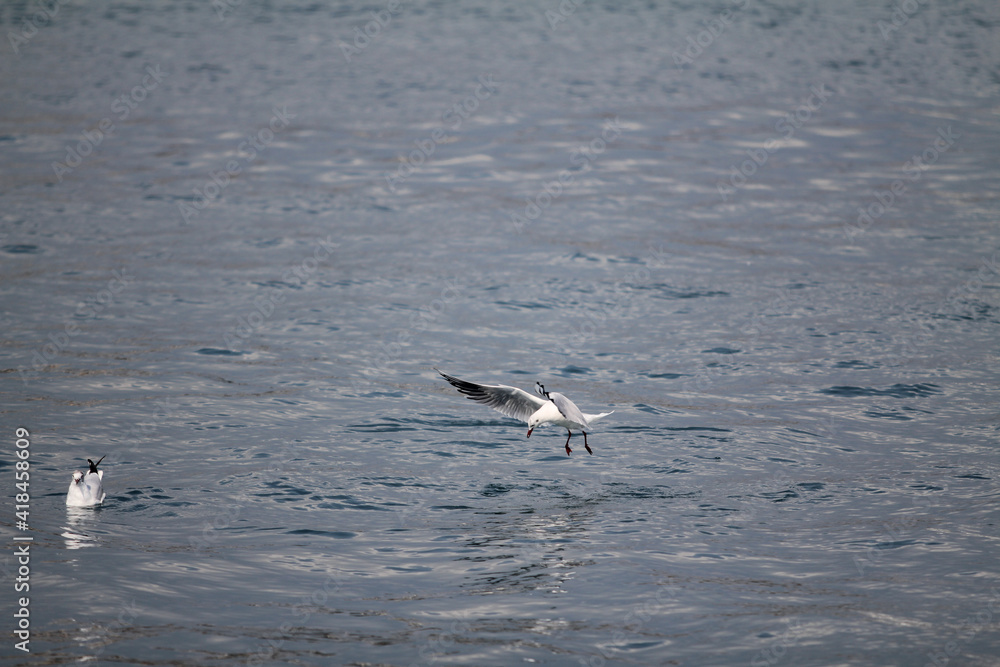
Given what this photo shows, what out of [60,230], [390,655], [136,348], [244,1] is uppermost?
[244,1]

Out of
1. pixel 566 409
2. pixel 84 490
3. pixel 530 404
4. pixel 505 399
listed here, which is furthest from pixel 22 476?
pixel 566 409

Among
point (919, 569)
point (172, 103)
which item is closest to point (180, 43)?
point (172, 103)

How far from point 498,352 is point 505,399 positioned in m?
4.42

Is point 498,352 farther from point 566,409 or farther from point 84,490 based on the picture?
point 84,490

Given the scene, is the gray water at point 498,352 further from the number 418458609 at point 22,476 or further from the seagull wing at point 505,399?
the seagull wing at point 505,399

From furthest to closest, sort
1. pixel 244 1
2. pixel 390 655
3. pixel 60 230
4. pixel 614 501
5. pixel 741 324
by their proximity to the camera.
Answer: pixel 244 1, pixel 60 230, pixel 741 324, pixel 614 501, pixel 390 655

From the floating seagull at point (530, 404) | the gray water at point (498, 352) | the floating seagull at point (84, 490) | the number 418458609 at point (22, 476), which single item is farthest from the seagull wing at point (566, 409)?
the number 418458609 at point (22, 476)

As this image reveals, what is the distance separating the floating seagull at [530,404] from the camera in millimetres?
12250

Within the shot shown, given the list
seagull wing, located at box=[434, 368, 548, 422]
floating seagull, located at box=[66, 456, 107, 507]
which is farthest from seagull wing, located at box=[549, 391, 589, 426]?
floating seagull, located at box=[66, 456, 107, 507]

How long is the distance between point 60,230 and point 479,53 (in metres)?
19.6

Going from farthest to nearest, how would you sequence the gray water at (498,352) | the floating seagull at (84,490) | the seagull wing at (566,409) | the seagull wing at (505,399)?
1. the seagull wing at (505,399)
2. the seagull wing at (566,409)
3. the floating seagull at (84,490)
4. the gray water at (498,352)

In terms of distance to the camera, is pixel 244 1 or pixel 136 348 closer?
pixel 136 348

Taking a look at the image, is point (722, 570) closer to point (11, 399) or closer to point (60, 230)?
point (11, 399)

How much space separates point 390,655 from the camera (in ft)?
30.5
